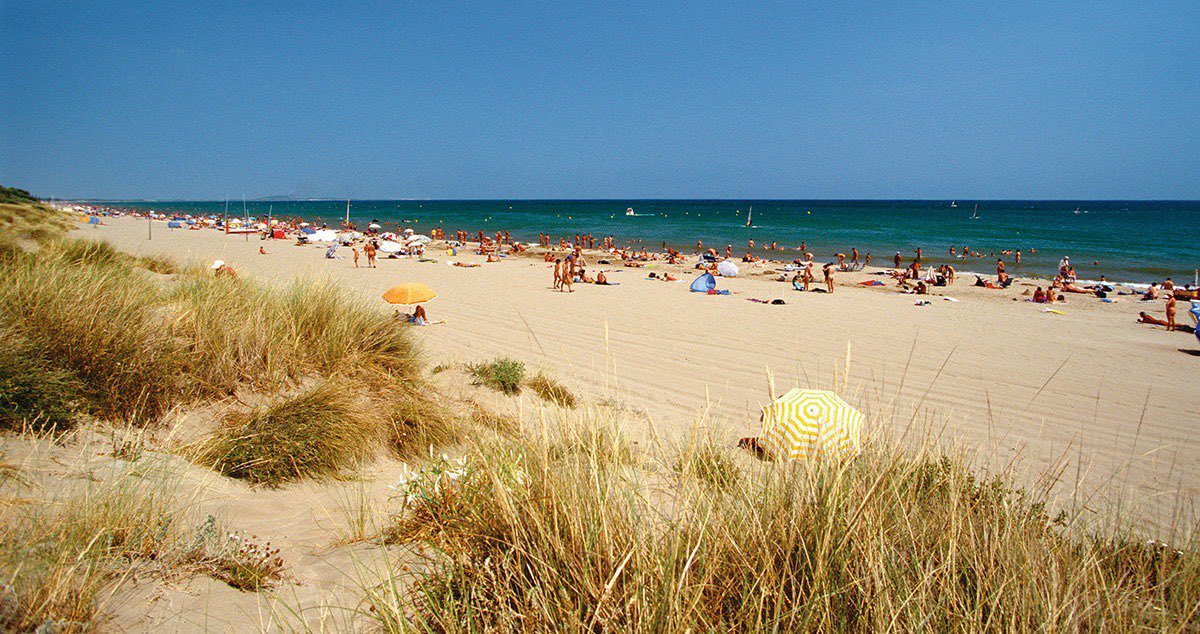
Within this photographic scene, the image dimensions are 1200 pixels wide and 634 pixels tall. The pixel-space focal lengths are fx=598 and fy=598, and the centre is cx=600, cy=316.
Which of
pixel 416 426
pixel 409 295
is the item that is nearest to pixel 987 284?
pixel 409 295

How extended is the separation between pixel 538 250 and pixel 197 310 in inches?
1033

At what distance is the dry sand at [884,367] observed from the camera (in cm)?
405

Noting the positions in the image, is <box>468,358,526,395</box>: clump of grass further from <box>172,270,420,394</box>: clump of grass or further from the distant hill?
the distant hill

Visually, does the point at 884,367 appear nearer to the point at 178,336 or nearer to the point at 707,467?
the point at 707,467

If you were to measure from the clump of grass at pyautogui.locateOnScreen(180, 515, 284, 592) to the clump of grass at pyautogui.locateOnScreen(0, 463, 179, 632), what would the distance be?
0.10 meters

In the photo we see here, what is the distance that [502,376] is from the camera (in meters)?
5.75

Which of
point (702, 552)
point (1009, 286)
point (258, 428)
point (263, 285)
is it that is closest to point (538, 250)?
point (1009, 286)

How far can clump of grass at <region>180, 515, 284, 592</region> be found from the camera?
2.27 metres

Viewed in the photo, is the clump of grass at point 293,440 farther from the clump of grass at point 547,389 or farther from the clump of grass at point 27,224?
the clump of grass at point 27,224

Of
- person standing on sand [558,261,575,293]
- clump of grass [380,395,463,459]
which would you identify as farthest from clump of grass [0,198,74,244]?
person standing on sand [558,261,575,293]

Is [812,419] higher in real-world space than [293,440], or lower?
higher

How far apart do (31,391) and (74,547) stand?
1.72 metres

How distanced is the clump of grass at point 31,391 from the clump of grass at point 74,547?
0.94 meters

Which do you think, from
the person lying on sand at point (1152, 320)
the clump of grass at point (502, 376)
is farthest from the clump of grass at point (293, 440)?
the person lying on sand at point (1152, 320)
